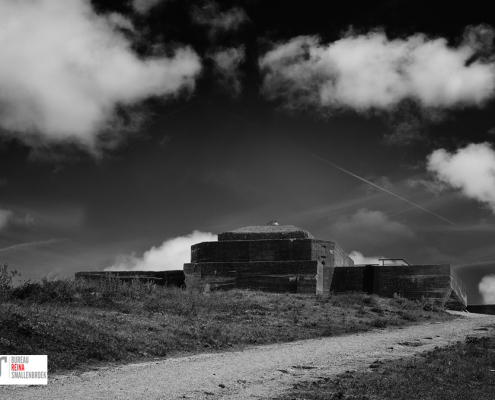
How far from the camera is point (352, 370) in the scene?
8.53 m

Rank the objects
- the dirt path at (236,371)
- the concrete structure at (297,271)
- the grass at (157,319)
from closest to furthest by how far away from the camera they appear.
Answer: the dirt path at (236,371) < the grass at (157,319) < the concrete structure at (297,271)

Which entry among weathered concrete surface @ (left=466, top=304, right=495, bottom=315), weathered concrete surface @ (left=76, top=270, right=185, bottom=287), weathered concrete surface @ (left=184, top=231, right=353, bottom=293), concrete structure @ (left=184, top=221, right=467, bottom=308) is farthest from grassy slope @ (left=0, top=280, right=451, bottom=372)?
weathered concrete surface @ (left=466, top=304, right=495, bottom=315)

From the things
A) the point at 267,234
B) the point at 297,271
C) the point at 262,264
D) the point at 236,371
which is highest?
the point at 267,234

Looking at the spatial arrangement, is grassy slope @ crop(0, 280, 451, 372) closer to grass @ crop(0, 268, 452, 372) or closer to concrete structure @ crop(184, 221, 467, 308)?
grass @ crop(0, 268, 452, 372)

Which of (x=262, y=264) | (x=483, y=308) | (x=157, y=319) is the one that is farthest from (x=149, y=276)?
(x=483, y=308)

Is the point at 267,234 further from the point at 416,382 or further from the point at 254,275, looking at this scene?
the point at 416,382

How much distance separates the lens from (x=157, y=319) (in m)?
12.7

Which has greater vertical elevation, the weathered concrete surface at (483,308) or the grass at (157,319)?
the grass at (157,319)

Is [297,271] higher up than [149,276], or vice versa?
[297,271]

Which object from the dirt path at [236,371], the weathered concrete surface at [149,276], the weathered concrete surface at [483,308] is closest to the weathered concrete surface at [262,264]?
the weathered concrete surface at [149,276]

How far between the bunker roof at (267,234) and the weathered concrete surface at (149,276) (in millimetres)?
A: 2410

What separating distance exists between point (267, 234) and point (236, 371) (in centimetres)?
1428

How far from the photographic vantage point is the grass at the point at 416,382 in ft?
22.3

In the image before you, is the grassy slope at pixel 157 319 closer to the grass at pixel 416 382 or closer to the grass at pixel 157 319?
the grass at pixel 157 319
